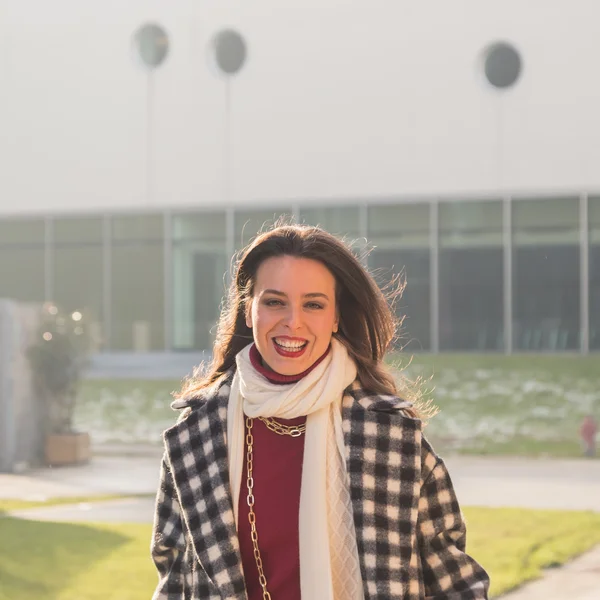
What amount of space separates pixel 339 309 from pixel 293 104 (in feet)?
64.1

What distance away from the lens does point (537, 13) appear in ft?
67.5

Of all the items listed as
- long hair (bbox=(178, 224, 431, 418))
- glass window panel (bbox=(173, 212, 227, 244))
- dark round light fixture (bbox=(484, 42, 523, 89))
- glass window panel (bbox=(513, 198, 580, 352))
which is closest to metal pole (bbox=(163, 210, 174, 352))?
glass window panel (bbox=(173, 212, 227, 244))

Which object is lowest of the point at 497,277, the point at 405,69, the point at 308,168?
the point at 497,277

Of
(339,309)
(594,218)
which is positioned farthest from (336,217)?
(339,309)

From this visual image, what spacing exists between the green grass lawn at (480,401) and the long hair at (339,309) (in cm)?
1245

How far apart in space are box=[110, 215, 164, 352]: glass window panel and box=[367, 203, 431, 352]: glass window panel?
3.86 metres

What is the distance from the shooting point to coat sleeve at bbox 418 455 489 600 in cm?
217

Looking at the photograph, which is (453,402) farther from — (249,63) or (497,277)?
(249,63)

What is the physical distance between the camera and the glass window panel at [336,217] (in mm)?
21172

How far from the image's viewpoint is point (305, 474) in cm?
218

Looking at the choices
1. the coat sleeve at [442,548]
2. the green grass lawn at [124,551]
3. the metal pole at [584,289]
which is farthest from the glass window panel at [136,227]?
the coat sleeve at [442,548]

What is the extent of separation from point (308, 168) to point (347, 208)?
1.00 m

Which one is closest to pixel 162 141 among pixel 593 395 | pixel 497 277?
pixel 497 277

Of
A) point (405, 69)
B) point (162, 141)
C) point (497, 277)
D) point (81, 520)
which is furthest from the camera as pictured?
point (162, 141)
